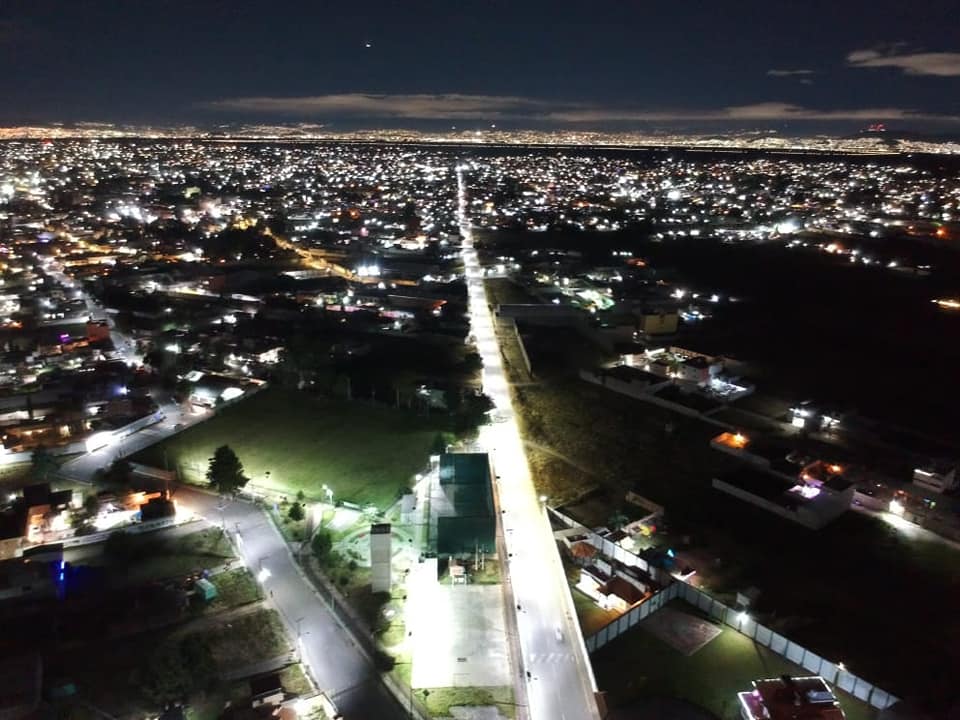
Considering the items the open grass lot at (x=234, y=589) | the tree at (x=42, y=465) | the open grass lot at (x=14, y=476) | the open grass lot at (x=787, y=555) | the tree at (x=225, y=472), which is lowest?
the open grass lot at (x=787, y=555)

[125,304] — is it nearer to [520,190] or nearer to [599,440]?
[599,440]

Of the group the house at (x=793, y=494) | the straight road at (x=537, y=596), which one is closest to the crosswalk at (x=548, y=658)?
the straight road at (x=537, y=596)

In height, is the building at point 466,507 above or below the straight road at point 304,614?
above

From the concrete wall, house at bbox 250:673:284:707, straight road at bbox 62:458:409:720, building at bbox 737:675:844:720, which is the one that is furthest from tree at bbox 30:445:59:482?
building at bbox 737:675:844:720

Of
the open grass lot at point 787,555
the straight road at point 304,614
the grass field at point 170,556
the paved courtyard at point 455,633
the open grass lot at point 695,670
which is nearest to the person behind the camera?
the straight road at point 304,614

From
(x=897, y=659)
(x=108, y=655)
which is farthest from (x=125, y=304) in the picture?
(x=897, y=659)

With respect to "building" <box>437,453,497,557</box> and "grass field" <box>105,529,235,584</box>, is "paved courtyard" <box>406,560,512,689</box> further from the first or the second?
"grass field" <box>105,529,235,584</box>

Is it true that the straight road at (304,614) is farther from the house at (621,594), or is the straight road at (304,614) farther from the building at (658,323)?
the building at (658,323)
